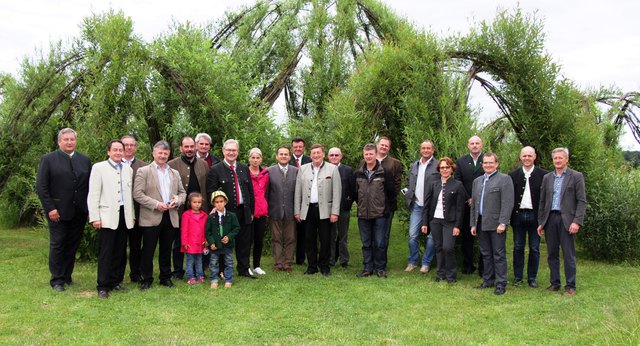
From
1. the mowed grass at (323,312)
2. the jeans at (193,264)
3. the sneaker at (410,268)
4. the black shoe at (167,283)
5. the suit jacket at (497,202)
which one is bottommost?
the mowed grass at (323,312)

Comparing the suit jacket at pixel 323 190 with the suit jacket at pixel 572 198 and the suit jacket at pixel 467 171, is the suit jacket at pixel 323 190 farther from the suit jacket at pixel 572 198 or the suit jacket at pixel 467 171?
the suit jacket at pixel 572 198

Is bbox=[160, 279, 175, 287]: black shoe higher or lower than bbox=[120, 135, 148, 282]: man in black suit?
lower

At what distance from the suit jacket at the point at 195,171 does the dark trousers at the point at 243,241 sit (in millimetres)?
449

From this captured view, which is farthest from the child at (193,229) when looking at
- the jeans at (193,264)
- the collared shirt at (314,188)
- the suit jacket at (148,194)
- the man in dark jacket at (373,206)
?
the man in dark jacket at (373,206)

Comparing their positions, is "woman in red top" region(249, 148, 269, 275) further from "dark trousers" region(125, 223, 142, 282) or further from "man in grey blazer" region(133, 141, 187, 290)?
"dark trousers" region(125, 223, 142, 282)

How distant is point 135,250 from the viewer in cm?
615

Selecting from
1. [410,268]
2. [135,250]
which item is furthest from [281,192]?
[410,268]

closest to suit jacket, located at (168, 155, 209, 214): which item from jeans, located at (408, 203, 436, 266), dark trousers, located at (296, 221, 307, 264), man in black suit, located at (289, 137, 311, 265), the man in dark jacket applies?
man in black suit, located at (289, 137, 311, 265)

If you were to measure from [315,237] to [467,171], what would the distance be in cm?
222

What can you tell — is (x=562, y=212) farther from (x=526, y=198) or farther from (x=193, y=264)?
(x=193, y=264)

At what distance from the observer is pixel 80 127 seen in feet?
24.7

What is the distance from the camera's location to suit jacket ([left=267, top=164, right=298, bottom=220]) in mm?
6973

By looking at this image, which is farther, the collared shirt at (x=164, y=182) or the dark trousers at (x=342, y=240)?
the dark trousers at (x=342, y=240)

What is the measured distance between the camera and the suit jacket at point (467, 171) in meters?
6.64
